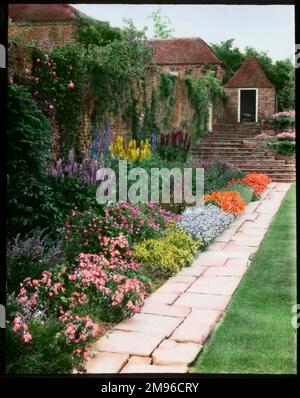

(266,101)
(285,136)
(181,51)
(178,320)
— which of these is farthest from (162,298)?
(181,51)

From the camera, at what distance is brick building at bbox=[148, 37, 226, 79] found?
12.8 meters

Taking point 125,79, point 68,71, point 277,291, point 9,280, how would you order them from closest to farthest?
point 9,280, point 277,291, point 68,71, point 125,79

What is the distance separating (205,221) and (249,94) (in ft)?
16.2

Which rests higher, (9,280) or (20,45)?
(20,45)

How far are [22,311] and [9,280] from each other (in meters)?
0.50

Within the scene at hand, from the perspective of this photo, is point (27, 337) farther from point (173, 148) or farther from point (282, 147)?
point (282, 147)

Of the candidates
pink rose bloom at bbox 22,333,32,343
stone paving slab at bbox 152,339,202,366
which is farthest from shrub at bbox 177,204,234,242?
pink rose bloom at bbox 22,333,32,343

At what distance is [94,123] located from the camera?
849cm

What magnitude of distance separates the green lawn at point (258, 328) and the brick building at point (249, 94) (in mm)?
4171

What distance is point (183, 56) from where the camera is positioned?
14133mm

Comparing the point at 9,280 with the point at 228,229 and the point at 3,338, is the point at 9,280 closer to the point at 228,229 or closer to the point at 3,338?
the point at 3,338
